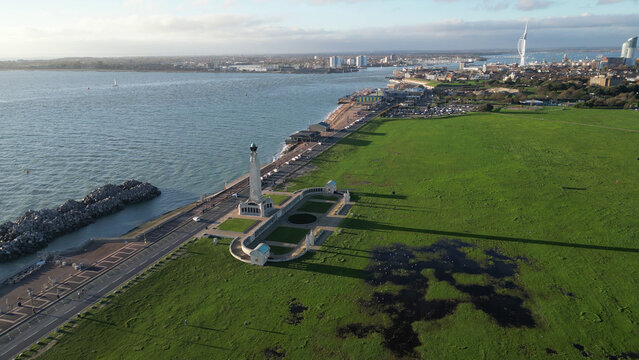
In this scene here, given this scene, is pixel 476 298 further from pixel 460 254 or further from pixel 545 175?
pixel 545 175

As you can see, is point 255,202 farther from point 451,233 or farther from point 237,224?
point 451,233

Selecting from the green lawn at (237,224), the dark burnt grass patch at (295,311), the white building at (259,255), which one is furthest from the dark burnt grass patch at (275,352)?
the green lawn at (237,224)

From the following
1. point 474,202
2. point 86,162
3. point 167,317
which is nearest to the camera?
point 167,317

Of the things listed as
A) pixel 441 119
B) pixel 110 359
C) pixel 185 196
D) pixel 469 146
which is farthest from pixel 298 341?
pixel 441 119

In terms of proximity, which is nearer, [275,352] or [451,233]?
[275,352]

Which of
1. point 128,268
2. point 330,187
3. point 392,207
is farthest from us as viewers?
point 330,187

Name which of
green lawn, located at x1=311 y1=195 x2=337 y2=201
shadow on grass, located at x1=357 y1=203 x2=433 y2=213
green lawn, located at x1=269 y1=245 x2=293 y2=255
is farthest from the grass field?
green lawn, located at x1=311 y1=195 x2=337 y2=201

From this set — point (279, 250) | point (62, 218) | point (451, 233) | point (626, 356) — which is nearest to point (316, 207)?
point (279, 250)
